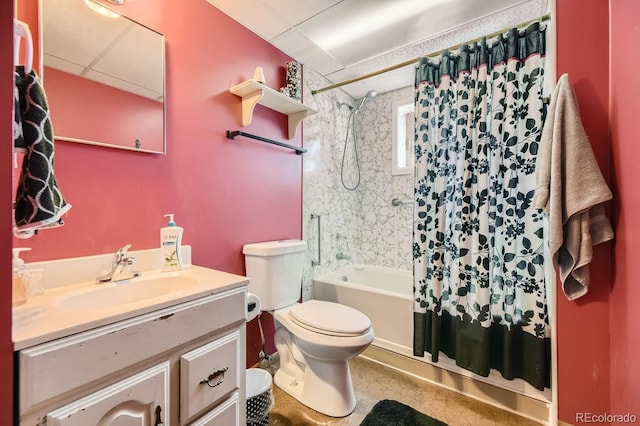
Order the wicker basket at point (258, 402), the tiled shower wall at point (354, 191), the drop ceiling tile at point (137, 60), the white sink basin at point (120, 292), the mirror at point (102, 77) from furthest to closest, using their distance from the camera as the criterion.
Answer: the tiled shower wall at point (354, 191)
the wicker basket at point (258, 402)
the drop ceiling tile at point (137, 60)
the mirror at point (102, 77)
the white sink basin at point (120, 292)

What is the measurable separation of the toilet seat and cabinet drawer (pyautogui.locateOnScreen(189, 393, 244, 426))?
50cm

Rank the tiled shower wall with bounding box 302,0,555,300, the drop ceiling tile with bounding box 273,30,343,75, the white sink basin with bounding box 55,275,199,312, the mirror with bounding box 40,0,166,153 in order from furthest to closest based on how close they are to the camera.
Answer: the tiled shower wall with bounding box 302,0,555,300
the drop ceiling tile with bounding box 273,30,343,75
the mirror with bounding box 40,0,166,153
the white sink basin with bounding box 55,275,199,312

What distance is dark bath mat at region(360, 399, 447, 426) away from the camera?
4.45 feet

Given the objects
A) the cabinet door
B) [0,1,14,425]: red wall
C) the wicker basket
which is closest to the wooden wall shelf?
[0,1,14,425]: red wall

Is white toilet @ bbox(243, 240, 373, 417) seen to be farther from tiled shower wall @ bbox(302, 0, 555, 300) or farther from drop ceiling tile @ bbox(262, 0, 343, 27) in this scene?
drop ceiling tile @ bbox(262, 0, 343, 27)

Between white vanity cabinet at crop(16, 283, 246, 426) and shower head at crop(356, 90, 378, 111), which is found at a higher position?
shower head at crop(356, 90, 378, 111)

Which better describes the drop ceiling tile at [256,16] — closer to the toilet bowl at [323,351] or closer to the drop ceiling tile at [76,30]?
the drop ceiling tile at [76,30]

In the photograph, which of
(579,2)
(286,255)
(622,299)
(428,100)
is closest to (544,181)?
(622,299)

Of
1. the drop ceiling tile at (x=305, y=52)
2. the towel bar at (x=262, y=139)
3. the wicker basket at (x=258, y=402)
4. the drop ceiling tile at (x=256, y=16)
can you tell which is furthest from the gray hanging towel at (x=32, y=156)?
the drop ceiling tile at (x=305, y=52)

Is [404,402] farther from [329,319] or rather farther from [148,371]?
[148,371]

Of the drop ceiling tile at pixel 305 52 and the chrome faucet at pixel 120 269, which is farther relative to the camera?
the drop ceiling tile at pixel 305 52

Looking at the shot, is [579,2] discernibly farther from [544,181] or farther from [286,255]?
[286,255]

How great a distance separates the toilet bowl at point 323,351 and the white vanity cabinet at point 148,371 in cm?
46

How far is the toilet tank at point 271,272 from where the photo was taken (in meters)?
1.59
